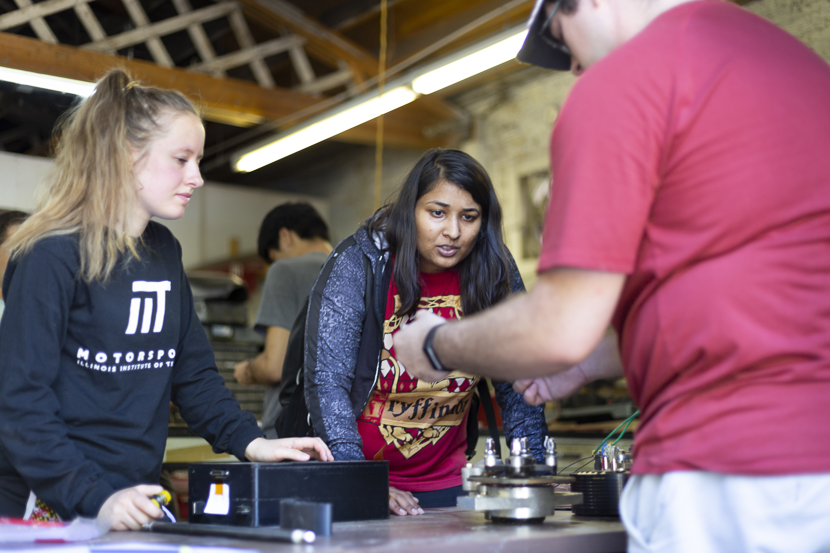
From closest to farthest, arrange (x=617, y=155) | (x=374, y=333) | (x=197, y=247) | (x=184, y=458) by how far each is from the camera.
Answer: (x=617, y=155) < (x=374, y=333) < (x=184, y=458) < (x=197, y=247)

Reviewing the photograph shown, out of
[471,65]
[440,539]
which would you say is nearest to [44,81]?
[471,65]

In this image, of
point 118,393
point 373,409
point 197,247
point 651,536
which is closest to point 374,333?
point 373,409

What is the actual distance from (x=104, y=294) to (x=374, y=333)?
0.70m

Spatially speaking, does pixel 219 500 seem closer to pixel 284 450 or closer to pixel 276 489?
pixel 276 489

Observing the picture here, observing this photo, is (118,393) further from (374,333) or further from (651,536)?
(651,536)

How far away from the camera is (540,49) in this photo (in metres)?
1.24

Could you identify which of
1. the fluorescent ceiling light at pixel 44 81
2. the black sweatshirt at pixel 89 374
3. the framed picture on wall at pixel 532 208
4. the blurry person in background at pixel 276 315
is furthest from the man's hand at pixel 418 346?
the framed picture on wall at pixel 532 208

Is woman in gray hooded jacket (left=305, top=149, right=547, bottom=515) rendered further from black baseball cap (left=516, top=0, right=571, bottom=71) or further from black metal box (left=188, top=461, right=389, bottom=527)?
black baseball cap (left=516, top=0, right=571, bottom=71)

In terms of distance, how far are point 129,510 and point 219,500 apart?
0.15 metres

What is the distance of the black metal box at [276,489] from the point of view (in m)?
1.16

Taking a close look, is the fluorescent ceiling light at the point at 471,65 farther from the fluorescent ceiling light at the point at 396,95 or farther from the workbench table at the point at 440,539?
the workbench table at the point at 440,539

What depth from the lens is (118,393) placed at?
4.69 feet

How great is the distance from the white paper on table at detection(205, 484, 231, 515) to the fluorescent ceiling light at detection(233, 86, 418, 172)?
412 cm

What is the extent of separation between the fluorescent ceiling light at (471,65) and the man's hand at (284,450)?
3117 mm
